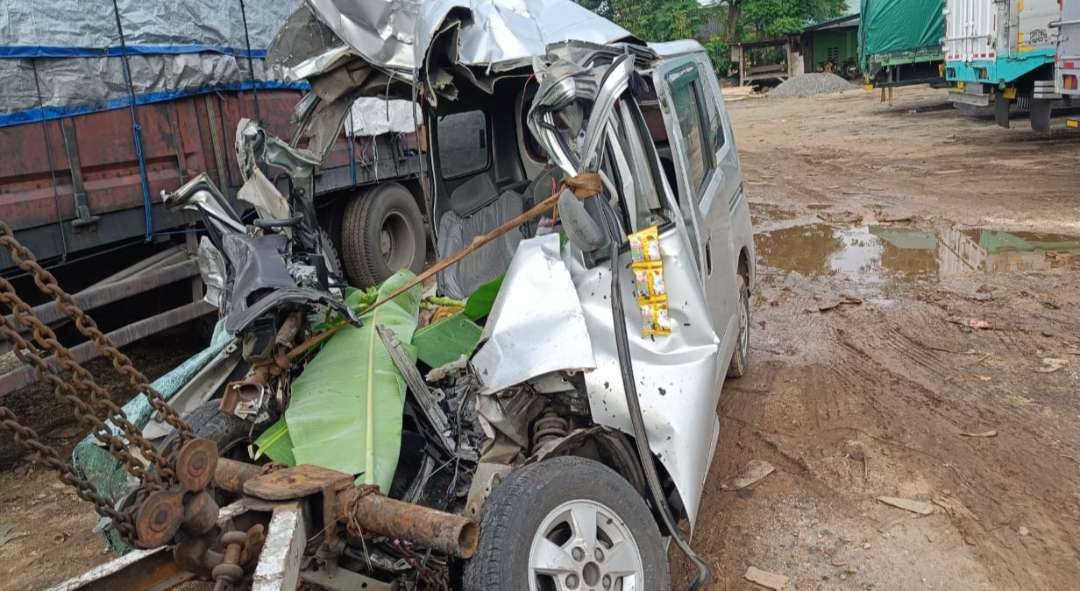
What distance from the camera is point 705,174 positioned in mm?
4488

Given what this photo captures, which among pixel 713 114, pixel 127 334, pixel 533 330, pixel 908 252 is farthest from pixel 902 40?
pixel 533 330

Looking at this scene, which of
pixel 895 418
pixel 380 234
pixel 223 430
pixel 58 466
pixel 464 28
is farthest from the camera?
pixel 380 234

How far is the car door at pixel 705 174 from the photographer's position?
382 cm

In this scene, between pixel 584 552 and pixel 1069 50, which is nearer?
pixel 584 552

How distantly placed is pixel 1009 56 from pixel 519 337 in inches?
537

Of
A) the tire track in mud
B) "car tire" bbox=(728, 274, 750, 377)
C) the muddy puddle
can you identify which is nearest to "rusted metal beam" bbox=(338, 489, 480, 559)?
the tire track in mud

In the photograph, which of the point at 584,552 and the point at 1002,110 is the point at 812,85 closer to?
the point at 1002,110


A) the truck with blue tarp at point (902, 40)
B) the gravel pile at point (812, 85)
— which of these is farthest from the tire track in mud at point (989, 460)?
the gravel pile at point (812, 85)

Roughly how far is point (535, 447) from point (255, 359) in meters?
1.24

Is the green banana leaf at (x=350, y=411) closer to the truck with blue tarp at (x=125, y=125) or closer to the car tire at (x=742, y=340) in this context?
the truck with blue tarp at (x=125, y=125)

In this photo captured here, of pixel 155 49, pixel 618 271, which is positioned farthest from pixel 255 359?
pixel 155 49

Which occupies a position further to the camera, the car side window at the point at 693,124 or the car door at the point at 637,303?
the car side window at the point at 693,124

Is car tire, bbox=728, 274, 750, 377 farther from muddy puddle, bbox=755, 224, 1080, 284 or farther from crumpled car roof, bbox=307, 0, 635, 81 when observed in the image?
muddy puddle, bbox=755, 224, 1080, 284

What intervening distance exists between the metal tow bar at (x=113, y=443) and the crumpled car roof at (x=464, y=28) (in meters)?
2.11
